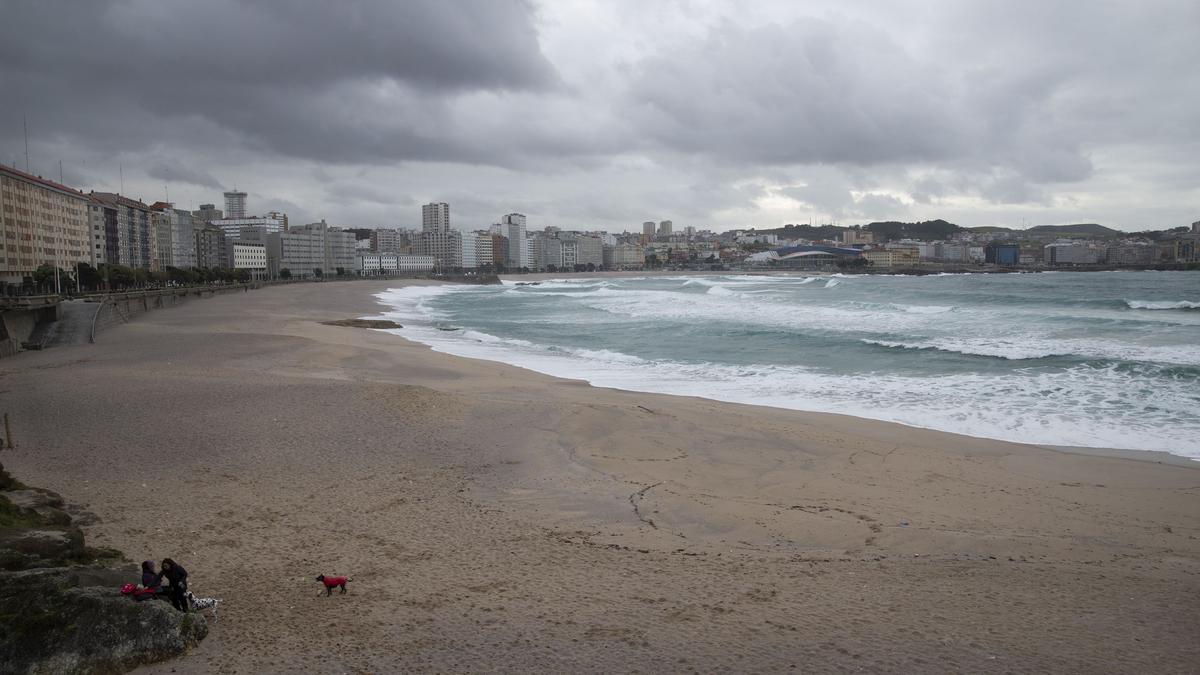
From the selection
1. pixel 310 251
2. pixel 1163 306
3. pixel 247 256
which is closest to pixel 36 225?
pixel 1163 306

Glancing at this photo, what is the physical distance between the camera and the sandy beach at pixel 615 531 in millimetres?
5344

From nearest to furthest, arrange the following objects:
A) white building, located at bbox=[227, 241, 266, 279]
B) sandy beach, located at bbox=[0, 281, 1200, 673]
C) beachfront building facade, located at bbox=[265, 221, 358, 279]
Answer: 1. sandy beach, located at bbox=[0, 281, 1200, 673]
2. white building, located at bbox=[227, 241, 266, 279]
3. beachfront building facade, located at bbox=[265, 221, 358, 279]

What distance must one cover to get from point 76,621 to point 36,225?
222 feet

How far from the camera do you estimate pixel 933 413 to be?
1447 cm

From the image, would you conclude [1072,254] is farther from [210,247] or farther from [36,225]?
[36,225]

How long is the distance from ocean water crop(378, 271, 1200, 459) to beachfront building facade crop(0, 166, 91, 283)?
34.8m

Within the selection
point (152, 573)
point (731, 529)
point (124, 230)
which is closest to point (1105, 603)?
point (731, 529)

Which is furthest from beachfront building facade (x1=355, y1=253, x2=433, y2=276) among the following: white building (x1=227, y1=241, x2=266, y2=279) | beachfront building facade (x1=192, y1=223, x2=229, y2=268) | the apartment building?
the apartment building

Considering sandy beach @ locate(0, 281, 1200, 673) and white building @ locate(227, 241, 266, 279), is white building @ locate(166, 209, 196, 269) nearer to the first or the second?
white building @ locate(227, 241, 266, 279)

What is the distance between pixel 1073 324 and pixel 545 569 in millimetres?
29847

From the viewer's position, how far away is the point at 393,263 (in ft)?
582

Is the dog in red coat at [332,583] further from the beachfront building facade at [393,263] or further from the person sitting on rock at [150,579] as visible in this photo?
the beachfront building facade at [393,263]

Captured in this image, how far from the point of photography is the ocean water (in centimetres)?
1410

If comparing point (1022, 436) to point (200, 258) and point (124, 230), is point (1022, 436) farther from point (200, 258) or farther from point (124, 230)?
point (200, 258)
